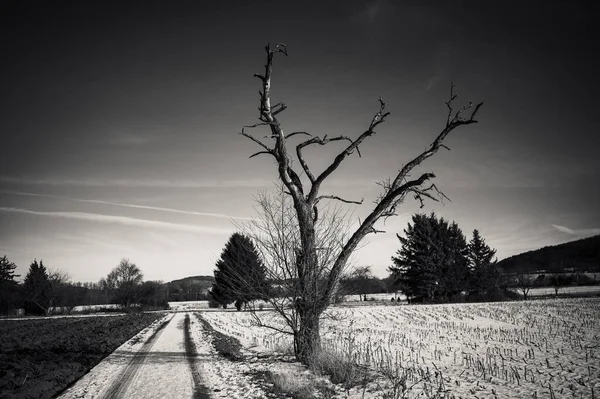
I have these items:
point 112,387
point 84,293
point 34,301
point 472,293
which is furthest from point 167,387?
point 84,293

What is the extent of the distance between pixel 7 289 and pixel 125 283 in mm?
16662

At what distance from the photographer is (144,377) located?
308 inches

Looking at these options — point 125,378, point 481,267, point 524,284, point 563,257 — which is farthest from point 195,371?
point 563,257

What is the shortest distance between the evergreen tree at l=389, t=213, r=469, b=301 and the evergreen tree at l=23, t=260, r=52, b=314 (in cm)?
5379

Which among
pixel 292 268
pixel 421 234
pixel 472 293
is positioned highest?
pixel 421 234

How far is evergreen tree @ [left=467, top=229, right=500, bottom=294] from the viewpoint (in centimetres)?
4241

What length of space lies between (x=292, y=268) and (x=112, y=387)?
497cm

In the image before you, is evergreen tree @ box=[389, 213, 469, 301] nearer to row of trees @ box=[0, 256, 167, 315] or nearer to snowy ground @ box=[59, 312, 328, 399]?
snowy ground @ box=[59, 312, 328, 399]

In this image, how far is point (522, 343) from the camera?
12.0 meters

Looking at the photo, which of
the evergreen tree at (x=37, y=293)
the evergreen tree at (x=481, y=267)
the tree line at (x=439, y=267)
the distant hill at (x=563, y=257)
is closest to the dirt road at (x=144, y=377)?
the tree line at (x=439, y=267)

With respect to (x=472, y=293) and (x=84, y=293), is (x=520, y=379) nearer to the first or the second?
(x=472, y=293)

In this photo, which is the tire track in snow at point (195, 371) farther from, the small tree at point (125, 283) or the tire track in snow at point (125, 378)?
the small tree at point (125, 283)

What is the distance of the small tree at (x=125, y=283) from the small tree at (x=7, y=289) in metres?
14.7

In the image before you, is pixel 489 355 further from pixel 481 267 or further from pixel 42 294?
pixel 42 294
